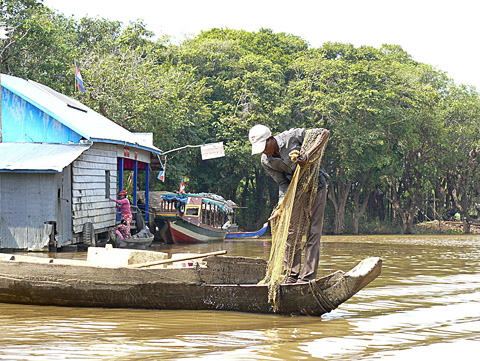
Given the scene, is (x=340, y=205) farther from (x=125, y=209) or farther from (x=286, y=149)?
(x=286, y=149)

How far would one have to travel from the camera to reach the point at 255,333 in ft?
22.0

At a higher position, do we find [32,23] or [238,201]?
[32,23]

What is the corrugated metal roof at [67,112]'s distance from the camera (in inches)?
665

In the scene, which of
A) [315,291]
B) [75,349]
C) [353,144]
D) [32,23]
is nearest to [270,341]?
[315,291]

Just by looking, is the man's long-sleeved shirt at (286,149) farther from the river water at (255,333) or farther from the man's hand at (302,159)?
the river water at (255,333)

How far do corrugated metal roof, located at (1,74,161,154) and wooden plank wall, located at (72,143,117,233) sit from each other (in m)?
0.56

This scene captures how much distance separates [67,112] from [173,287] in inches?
458

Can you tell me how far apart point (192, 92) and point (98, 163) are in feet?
37.9

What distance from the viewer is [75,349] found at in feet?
19.4

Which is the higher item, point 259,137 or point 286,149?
point 259,137

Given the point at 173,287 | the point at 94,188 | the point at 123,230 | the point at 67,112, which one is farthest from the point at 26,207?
the point at 173,287

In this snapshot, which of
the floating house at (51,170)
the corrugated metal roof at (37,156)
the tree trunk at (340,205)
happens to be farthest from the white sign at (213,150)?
the tree trunk at (340,205)

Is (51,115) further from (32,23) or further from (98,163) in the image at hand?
(32,23)

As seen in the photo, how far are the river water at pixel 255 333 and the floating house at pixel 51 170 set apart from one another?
8.06 m
